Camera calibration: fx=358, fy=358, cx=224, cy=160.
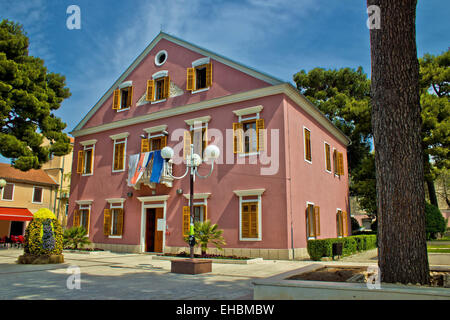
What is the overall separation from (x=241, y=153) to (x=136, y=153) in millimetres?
6879

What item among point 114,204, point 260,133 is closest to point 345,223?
point 260,133

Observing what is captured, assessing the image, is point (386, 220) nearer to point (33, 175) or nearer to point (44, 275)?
point (44, 275)

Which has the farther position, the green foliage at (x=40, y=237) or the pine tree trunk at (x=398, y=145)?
the green foliage at (x=40, y=237)

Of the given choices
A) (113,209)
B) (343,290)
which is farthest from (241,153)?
(343,290)

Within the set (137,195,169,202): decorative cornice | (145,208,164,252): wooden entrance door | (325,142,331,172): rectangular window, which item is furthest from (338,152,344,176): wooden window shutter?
(145,208,164,252): wooden entrance door

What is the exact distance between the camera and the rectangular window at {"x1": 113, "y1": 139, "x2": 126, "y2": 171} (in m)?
20.6

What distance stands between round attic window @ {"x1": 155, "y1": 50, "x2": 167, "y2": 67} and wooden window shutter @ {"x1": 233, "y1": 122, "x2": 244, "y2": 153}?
6.89m

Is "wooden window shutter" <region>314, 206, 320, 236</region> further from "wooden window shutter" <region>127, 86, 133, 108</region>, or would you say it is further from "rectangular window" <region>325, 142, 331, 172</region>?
"wooden window shutter" <region>127, 86, 133, 108</region>

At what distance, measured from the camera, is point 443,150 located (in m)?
23.5

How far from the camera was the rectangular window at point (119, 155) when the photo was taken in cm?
2056

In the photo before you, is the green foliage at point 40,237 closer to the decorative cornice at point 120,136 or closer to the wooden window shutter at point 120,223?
the wooden window shutter at point 120,223

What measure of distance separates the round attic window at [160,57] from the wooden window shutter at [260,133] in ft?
25.7

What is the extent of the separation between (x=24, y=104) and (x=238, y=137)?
1448 centimetres

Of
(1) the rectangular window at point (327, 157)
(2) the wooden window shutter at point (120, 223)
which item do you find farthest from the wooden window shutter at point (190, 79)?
(1) the rectangular window at point (327, 157)
